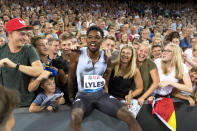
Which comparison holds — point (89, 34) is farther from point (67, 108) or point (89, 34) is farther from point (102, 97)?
point (67, 108)

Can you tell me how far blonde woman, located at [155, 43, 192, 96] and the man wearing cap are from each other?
1.68m

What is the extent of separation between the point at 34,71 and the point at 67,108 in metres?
0.61

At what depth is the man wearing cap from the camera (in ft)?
6.86

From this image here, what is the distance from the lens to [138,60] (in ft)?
9.44

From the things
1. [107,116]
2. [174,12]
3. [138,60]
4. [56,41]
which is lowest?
[107,116]

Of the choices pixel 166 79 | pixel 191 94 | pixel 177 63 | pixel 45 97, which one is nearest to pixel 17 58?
pixel 45 97

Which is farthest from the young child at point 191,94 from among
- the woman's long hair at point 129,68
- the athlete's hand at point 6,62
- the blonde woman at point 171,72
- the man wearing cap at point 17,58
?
the athlete's hand at point 6,62

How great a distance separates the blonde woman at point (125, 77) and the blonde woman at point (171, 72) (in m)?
0.35

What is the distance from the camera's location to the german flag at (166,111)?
8.52ft

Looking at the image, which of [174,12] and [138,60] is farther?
[174,12]

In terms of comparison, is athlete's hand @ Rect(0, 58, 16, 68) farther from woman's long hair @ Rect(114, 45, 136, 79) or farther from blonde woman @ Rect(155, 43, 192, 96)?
blonde woman @ Rect(155, 43, 192, 96)

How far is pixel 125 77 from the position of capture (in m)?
2.53

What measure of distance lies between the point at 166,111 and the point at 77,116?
4.37 feet

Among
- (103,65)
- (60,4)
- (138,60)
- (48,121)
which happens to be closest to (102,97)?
(103,65)
